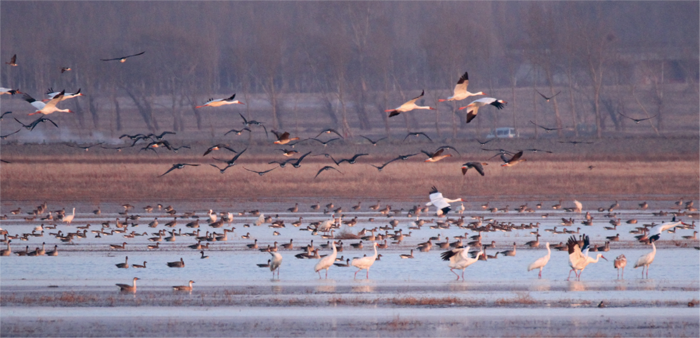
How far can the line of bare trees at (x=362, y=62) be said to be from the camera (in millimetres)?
60469

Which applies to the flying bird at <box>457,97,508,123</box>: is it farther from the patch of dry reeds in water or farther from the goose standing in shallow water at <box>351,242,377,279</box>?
the patch of dry reeds in water

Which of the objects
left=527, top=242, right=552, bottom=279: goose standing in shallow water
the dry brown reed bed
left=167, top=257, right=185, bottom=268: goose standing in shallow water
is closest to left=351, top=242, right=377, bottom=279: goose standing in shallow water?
left=527, top=242, right=552, bottom=279: goose standing in shallow water

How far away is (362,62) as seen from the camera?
229 ft

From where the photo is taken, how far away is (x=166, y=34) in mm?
69250

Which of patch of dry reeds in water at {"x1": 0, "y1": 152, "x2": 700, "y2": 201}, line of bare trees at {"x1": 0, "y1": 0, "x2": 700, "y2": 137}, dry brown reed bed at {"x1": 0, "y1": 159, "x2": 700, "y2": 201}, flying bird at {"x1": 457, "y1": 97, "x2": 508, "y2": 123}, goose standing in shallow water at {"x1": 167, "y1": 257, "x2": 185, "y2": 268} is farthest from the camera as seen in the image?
line of bare trees at {"x1": 0, "y1": 0, "x2": 700, "y2": 137}

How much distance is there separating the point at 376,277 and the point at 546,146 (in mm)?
31372

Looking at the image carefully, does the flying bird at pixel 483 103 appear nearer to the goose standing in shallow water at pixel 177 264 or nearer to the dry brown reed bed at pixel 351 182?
the goose standing in shallow water at pixel 177 264

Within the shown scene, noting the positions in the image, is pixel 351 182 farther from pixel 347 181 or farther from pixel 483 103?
pixel 483 103

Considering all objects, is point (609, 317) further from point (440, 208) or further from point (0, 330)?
point (0, 330)

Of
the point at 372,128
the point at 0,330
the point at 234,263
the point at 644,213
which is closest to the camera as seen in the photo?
the point at 0,330

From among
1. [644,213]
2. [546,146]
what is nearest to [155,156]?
[546,146]

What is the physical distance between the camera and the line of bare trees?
60.5m

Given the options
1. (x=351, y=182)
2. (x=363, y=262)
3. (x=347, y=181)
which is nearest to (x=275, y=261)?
(x=363, y=262)

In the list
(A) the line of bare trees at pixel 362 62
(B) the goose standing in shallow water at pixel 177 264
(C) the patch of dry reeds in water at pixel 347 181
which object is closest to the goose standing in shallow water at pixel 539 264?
(B) the goose standing in shallow water at pixel 177 264
